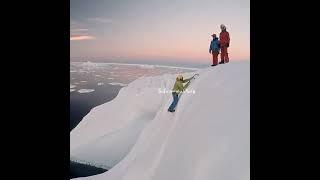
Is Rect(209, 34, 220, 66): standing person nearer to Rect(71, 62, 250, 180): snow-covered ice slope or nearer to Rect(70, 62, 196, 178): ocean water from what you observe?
Rect(71, 62, 250, 180): snow-covered ice slope

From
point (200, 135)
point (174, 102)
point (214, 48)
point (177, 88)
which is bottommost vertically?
point (200, 135)

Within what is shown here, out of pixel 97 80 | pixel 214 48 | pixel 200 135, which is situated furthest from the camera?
pixel 97 80

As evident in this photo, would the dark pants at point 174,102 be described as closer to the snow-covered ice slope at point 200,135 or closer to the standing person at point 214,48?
the snow-covered ice slope at point 200,135

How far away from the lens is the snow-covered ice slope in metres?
4.23

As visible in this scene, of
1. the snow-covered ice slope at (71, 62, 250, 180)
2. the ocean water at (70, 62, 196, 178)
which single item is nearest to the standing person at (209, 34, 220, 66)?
the snow-covered ice slope at (71, 62, 250, 180)

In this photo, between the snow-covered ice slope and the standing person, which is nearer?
the snow-covered ice slope

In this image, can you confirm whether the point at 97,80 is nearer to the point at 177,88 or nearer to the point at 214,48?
the point at 177,88

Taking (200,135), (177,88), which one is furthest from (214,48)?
(200,135)

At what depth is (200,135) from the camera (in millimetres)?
4488

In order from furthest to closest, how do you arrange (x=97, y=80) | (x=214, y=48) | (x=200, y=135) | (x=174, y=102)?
1. (x=97, y=80)
2. (x=174, y=102)
3. (x=214, y=48)
4. (x=200, y=135)

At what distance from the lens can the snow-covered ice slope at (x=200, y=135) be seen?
4.23m

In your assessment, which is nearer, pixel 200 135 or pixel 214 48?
pixel 200 135
